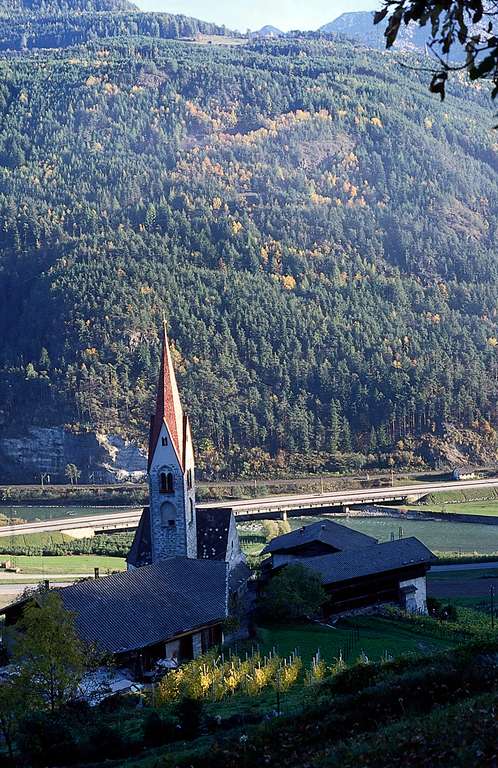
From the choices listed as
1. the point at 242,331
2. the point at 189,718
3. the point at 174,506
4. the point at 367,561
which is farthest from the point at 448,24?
the point at 242,331

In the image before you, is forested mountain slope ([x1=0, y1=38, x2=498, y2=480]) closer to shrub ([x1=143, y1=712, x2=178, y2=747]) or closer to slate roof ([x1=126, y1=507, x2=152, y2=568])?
slate roof ([x1=126, y1=507, x2=152, y2=568])

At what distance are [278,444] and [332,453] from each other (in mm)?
7453

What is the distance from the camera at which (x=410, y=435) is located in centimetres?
14350

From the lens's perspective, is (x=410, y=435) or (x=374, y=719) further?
(x=410, y=435)

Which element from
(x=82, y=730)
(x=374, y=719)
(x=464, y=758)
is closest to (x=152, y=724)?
(x=82, y=730)

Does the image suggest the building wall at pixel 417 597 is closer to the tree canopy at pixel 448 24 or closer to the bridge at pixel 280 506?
the bridge at pixel 280 506

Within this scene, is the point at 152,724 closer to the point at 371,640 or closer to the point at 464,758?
the point at 464,758

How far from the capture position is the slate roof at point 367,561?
5044 centimetres

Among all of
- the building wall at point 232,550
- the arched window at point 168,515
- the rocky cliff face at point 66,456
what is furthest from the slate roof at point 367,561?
the rocky cliff face at point 66,456

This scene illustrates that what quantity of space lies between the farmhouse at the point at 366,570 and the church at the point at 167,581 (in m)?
4.21

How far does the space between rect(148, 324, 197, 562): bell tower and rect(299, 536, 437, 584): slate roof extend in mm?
5669

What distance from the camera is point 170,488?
5100 centimetres

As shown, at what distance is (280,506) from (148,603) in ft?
205

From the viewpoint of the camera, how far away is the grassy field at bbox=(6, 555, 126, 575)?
70875mm
